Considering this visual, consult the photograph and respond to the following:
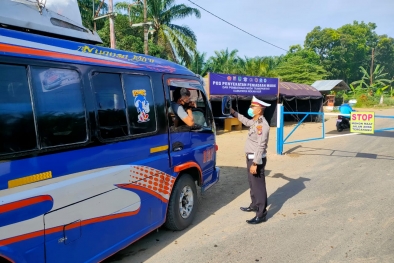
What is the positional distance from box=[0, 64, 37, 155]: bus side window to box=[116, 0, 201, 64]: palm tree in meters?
20.7

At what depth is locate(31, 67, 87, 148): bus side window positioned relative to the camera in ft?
8.37

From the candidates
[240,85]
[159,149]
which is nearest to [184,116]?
[159,149]

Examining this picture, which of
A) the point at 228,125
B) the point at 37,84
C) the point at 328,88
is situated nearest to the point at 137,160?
the point at 37,84

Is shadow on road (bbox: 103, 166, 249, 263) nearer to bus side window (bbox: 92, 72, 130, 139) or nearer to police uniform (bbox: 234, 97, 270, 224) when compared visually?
police uniform (bbox: 234, 97, 270, 224)

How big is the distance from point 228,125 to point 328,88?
1753 cm

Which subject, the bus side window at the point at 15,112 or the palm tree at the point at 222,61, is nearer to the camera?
the bus side window at the point at 15,112

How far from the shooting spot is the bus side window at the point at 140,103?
3.47 metres

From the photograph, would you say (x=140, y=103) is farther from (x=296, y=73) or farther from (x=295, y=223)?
(x=296, y=73)

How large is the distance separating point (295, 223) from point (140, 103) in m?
2.84

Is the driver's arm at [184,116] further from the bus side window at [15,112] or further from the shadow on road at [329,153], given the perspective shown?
the shadow on road at [329,153]

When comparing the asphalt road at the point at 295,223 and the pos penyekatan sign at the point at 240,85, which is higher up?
the pos penyekatan sign at the point at 240,85

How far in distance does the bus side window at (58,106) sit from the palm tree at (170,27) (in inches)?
800

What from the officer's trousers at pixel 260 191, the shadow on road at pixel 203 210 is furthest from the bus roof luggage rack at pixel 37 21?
the officer's trousers at pixel 260 191

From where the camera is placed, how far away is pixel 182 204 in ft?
14.7
